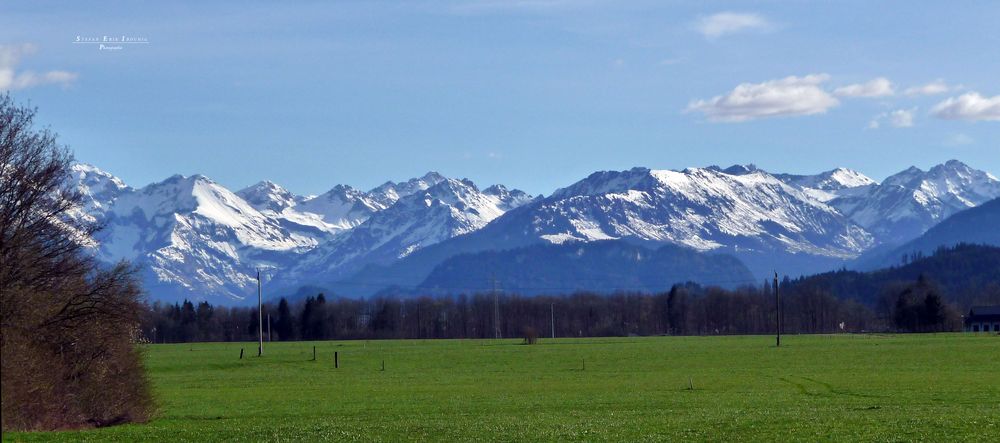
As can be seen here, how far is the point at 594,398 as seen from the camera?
5116 cm

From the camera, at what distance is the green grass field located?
109ft

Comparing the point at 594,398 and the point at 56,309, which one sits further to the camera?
the point at 594,398

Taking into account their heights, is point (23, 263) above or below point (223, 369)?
above

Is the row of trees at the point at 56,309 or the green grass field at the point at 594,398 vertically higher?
the row of trees at the point at 56,309

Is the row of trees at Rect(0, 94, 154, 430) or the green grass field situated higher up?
the row of trees at Rect(0, 94, 154, 430)

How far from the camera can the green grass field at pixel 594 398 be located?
109 feet

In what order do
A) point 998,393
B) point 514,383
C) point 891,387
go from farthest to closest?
point 514,383 → point 891,387 → point 998,393

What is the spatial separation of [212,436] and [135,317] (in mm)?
12048

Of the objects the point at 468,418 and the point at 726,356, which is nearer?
the point at 468,418

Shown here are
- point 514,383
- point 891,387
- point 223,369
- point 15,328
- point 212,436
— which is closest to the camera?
point 212,436

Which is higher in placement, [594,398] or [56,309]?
[56,309]

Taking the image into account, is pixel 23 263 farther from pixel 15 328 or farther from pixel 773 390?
pixel 773 390

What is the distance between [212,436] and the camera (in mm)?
34125

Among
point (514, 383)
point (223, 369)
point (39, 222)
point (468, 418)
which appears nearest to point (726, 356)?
point (514, 383)
